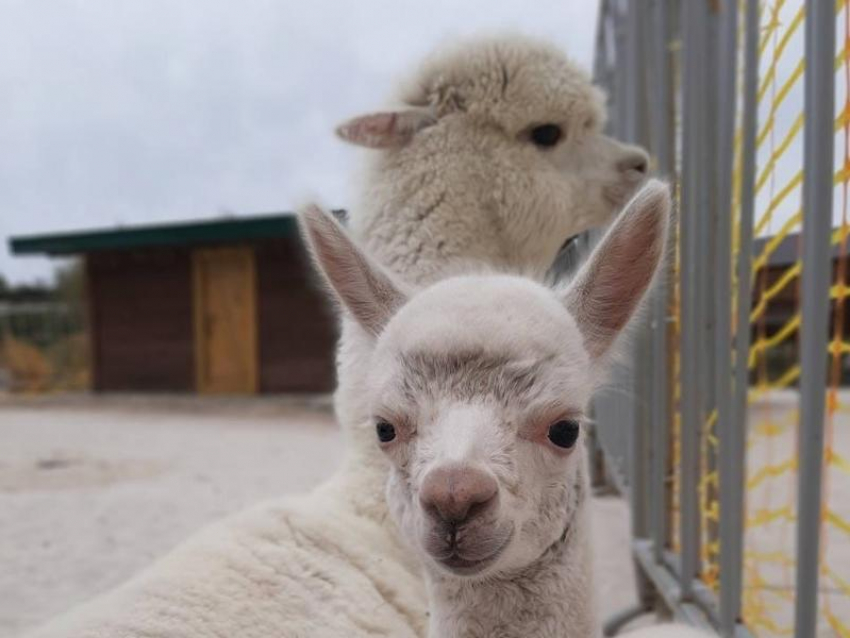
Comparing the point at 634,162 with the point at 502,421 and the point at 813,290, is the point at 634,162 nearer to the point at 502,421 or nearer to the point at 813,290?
the point at 813,290

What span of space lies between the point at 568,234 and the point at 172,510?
4.84 m

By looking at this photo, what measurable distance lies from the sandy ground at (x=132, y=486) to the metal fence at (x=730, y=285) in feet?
1.71

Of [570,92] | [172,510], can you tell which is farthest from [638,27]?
[172,510]

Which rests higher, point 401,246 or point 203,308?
point 401,246

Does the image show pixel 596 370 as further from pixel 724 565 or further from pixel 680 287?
pixel 680 287

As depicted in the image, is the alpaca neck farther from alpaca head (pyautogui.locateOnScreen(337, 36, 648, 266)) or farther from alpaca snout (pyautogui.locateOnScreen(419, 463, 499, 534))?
alpaca head (pyautogui.locateOnScreen(337, 36, 648, 266))

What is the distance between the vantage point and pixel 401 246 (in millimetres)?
2775

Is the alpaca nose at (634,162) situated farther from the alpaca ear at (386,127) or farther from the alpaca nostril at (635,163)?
the alpaca ear at (386,127)

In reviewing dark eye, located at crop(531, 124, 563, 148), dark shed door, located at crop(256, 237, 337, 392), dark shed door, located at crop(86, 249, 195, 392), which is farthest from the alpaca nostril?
dark shed door, located at crop(86, 249, 195, 392)

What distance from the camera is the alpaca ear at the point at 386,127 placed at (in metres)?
2.83

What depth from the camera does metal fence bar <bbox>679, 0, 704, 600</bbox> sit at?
263 cm

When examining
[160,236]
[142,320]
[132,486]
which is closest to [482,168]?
[132,486]

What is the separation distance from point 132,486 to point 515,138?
20.0 feet

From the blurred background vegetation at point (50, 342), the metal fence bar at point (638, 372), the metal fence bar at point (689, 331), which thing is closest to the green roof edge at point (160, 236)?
the blurred background vegetation at point (50, 342)
